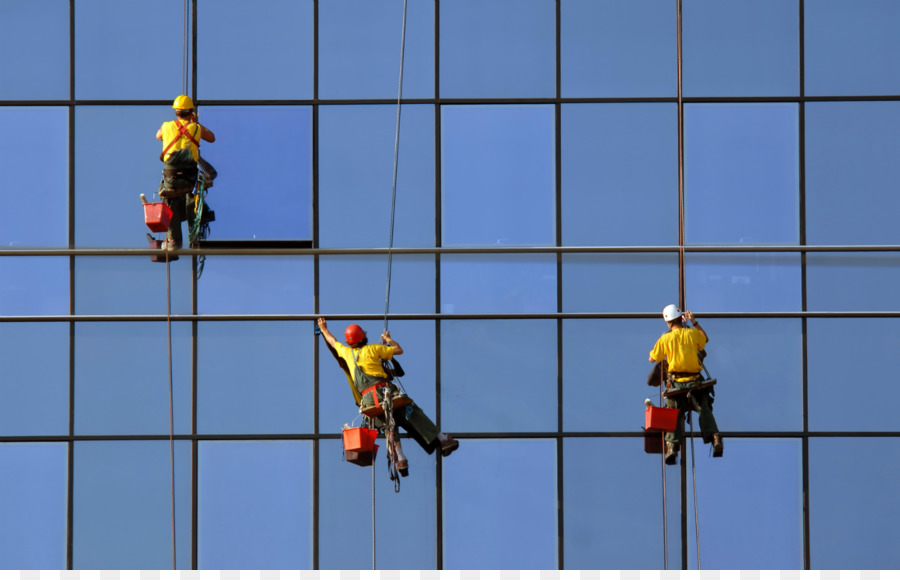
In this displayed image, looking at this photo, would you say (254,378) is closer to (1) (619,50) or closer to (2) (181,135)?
(2) (181,135)

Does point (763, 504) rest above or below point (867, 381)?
below

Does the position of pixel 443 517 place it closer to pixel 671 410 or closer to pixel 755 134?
pixel 671 410

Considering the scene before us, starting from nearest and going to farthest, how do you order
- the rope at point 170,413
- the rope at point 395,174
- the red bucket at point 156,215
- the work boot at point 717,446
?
1. the red bucket at point 156,215
2. the work boot at point 717,446
3. the rope at point 395,174
4. the rope at point 170,413

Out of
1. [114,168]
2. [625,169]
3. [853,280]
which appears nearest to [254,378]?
[114,168]

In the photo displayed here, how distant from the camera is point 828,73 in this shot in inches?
487

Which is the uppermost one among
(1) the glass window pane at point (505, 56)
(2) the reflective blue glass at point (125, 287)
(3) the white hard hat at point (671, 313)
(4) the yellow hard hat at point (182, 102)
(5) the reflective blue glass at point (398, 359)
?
(1) the glass window pane at point (505, 56)

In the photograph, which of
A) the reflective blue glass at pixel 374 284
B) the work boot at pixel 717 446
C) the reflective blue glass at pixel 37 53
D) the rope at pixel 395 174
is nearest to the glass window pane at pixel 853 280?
the work boot at pixel 717 446

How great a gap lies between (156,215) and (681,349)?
5531mm

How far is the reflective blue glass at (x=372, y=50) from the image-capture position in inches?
487

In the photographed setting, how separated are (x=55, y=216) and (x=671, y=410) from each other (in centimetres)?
737

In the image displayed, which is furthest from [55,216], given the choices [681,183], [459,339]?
[681,183]

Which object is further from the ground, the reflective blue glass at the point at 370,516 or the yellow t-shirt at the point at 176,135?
the yellow t-shirt at the point at 176,135

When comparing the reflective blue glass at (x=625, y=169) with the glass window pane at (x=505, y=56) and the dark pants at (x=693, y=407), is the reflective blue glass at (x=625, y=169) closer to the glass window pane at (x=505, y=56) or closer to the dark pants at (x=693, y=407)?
the glass window pane at (x=505, y=56)

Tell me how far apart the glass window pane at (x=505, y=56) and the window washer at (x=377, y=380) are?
331 centimetres
